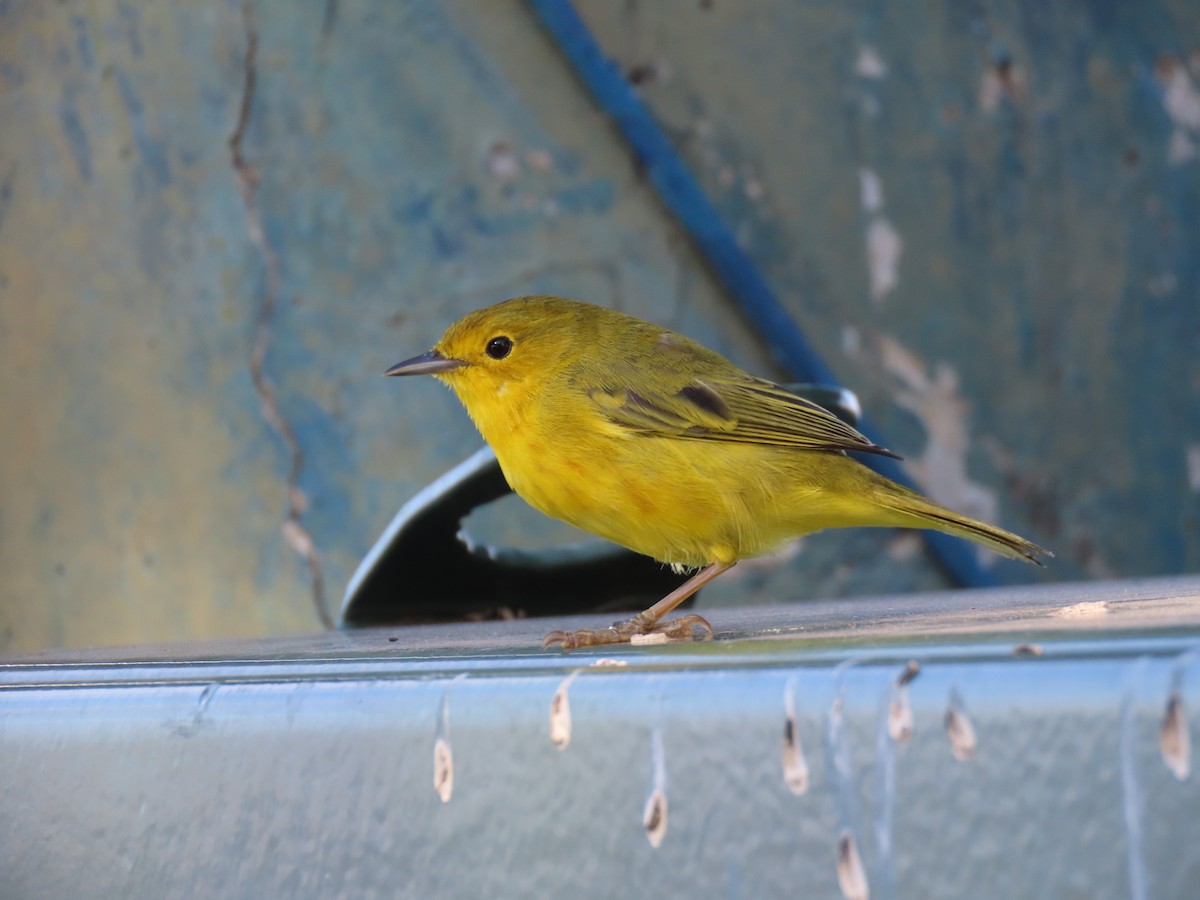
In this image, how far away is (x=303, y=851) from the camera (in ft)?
3.73

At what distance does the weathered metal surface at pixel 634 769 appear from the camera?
2.86 feet

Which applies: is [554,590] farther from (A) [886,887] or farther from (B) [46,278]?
(B) [46,278]

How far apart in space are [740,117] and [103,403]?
2.36 meters

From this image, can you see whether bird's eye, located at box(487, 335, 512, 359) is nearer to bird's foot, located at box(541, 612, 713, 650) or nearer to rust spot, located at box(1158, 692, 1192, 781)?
bird's foot, located at box(541, 612, 713, 650)

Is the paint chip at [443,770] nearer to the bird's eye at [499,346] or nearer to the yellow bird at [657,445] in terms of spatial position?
the yellow bird at [657,445]

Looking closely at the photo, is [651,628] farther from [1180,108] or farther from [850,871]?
[1180,108]

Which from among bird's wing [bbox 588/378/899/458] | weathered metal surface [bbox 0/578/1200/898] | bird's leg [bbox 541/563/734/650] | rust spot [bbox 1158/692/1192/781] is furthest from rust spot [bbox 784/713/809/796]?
bird's wing [bbox 588/378/899/458]

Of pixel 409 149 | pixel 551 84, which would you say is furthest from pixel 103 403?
pixel 551 84

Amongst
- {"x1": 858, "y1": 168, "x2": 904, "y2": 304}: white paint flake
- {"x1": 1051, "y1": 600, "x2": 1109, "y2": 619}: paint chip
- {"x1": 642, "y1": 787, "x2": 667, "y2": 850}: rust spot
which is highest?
{"x1": 858, "y1": 168, "x2": 904, "y2": 304}: white paint flake

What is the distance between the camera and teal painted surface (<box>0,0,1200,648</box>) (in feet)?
14.1

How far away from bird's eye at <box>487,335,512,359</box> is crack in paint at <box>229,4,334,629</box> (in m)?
1.71

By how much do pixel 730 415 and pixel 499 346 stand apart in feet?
1.64

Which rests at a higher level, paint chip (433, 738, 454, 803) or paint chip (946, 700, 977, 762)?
paint chip (946, 700, 977, 762)

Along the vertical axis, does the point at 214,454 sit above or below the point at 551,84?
below
